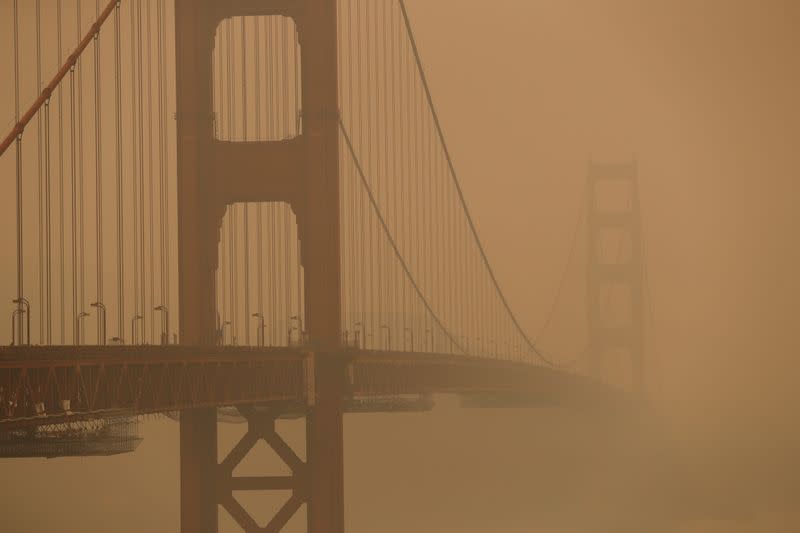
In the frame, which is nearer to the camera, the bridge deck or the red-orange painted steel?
the bridge deck

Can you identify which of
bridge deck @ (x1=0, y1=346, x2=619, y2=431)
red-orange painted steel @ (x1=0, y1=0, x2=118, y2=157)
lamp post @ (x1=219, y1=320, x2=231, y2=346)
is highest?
red-orange painted steel @ (x1=0, y1=0, x2=118, y2=157)

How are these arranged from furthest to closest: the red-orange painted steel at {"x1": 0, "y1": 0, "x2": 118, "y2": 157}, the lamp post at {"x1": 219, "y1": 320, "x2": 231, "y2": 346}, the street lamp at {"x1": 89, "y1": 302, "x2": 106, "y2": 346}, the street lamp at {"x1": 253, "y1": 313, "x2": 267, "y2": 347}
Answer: the lamp post at {"x1": 219, "y1": 320, "x2": 231, "y2": 346}
the street lamp at {"x1": 253, "y1": 313, "x2": 267, "y2": 347}
the red-orange painted steel at {"x1": 0, "y1": 0, "x2": 118, "y2": 157}
the street lamp at {"x1": 89, "y1": 302, "x2": 106, "y2": 346}

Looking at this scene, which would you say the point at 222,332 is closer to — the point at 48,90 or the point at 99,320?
the point at 48,90

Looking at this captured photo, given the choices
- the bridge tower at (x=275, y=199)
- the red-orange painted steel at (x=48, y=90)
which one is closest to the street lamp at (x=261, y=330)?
the bridge tower at (x=275, y=199)

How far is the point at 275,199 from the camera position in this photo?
34375 millimetres

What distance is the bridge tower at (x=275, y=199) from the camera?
33.7 meters

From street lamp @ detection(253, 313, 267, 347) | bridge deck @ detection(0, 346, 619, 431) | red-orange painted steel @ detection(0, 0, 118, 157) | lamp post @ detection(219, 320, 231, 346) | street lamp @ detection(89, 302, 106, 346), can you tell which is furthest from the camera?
lamp post @ detection(219, 320, 231, 346)

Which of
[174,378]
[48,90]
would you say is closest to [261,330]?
[174,378]

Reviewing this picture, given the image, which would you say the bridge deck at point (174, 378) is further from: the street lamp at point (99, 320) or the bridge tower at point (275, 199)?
the bridge tower at point (275, 199)

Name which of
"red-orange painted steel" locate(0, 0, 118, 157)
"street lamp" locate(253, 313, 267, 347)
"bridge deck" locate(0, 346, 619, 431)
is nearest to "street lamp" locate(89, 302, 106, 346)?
"bridge deck" locate(0, 346, 619, 431)

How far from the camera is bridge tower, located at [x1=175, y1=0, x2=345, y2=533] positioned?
33.7m

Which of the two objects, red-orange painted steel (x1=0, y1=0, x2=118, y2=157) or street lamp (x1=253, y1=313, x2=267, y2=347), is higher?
red-orange painted steel (x1=0, y1=0, x2=118, y2=157)

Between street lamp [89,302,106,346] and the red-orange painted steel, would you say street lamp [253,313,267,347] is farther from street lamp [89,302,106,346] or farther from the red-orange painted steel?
street lamp [89,302,106,346]

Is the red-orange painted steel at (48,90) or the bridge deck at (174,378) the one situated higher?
the red-orange painted steel at (48,90)
